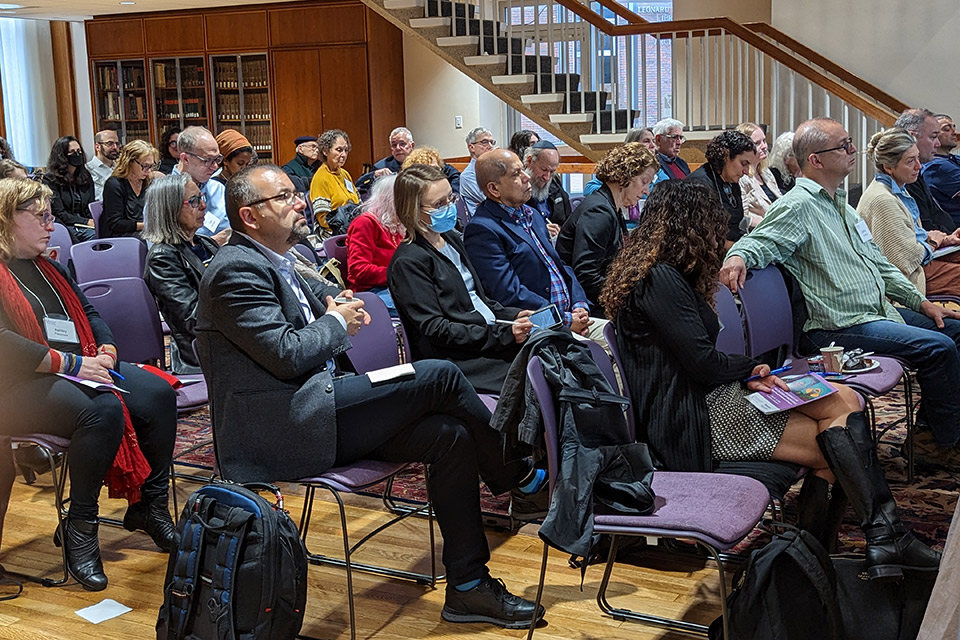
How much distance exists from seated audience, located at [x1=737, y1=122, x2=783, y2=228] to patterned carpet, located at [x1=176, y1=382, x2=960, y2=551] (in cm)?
223

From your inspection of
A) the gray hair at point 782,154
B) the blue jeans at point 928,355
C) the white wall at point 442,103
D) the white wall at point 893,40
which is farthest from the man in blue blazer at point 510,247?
the white wall at point 442,103

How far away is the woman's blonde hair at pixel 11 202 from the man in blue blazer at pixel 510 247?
1624 millimetres

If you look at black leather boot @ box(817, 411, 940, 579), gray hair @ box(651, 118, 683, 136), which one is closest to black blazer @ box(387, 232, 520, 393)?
black leather boot @ box(817, 411, 940, 579)

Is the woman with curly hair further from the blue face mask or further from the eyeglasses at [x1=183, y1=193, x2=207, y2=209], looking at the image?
the eyeglasses at [x1=183, y1=193, x2=207, y2=209]

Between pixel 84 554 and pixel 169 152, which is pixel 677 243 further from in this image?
pixel 169 152

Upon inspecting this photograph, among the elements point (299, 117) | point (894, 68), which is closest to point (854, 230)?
point (894, 68)

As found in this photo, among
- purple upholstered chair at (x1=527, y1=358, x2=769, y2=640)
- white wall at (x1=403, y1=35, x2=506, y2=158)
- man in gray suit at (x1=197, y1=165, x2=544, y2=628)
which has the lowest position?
purple upholstered chair at (x1=527, y1=358, x2=769, y2=640)

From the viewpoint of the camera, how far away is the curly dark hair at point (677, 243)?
3.00m

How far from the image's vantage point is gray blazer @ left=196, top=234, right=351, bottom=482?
2.76 m

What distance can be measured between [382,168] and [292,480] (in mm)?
5904

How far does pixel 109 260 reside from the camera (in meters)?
4.68

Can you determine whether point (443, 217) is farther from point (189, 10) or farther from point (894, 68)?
point (189, 10)

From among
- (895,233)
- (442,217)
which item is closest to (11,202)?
(442,217)

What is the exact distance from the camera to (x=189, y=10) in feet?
43.0
